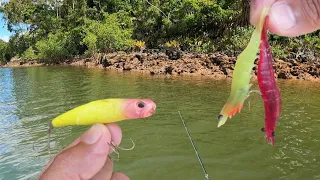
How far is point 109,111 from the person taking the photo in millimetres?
1217

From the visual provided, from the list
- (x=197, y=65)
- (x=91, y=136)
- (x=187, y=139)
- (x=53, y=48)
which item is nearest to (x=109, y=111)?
(x=91, y=136)

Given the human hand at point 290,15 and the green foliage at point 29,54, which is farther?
the green foliage at point 29,54

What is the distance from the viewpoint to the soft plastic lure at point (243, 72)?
2.79ft

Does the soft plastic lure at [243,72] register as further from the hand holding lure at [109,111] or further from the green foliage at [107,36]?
the green foliage at [107,36]

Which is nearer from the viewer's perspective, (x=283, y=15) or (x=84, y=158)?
(x=283, y=15)

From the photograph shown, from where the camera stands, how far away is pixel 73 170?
1.23 m

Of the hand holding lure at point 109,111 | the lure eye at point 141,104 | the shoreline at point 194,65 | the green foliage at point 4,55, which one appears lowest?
the green foliage at point 4,55

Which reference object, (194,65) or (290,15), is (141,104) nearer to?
(290,15)

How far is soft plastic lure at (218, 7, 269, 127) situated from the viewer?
851mm

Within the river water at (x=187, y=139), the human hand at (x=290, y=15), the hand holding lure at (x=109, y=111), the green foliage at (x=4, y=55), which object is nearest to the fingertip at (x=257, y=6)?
the human hand at (x=290, y=15)

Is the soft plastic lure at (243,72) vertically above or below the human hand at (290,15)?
below

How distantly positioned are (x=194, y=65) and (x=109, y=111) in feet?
65.0

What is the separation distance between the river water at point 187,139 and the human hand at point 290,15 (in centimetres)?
488

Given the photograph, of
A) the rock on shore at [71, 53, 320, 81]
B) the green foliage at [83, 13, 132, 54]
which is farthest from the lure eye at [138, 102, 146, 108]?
the green foliage at [83, 13, 132, 54]
